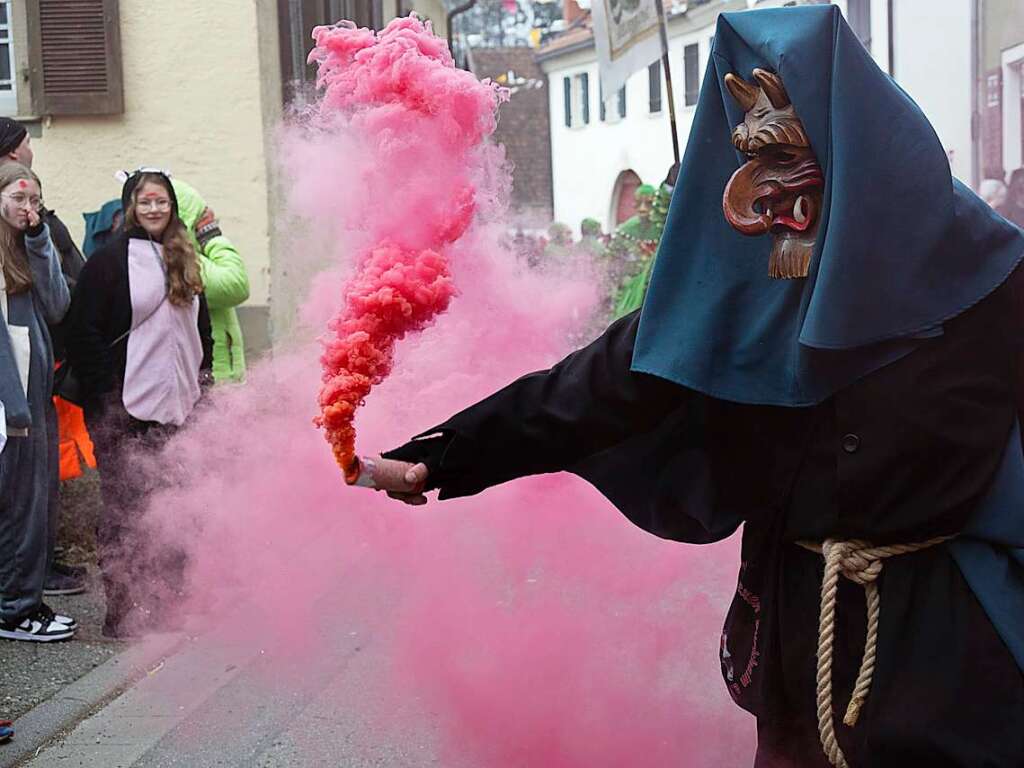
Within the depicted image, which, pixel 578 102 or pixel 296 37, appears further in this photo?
pixel 578 102

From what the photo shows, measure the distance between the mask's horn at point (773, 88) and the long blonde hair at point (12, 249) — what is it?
12.6ft

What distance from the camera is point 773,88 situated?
2.61 meters

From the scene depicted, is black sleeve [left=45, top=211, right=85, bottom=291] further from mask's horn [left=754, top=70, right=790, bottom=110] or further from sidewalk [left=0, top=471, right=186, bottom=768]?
mask's horn [left=754, top=70, right=790, bottom=110]

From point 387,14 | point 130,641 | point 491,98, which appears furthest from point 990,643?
point 387,14

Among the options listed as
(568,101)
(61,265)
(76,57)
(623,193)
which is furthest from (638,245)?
(568,101)

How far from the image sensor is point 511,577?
13.3 feet

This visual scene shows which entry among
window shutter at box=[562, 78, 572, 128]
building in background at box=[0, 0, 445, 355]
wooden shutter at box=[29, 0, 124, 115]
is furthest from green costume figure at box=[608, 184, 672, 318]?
window shutter at box=[562, 78, 572, 128]

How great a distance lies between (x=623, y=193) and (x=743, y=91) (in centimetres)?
3299

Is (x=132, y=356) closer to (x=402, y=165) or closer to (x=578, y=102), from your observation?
(x=402, y=165)

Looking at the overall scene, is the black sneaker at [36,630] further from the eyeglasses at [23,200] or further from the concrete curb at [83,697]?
the eyeglasses at [23,200]

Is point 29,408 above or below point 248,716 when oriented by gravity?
above

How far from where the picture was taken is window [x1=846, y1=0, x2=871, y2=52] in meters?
13.2

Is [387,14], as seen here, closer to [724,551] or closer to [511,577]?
[724,551]

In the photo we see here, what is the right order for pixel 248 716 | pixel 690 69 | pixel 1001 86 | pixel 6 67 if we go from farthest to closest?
pixel 690 69, pixel 1001 86, pixel 6 67, pixel 248 716
